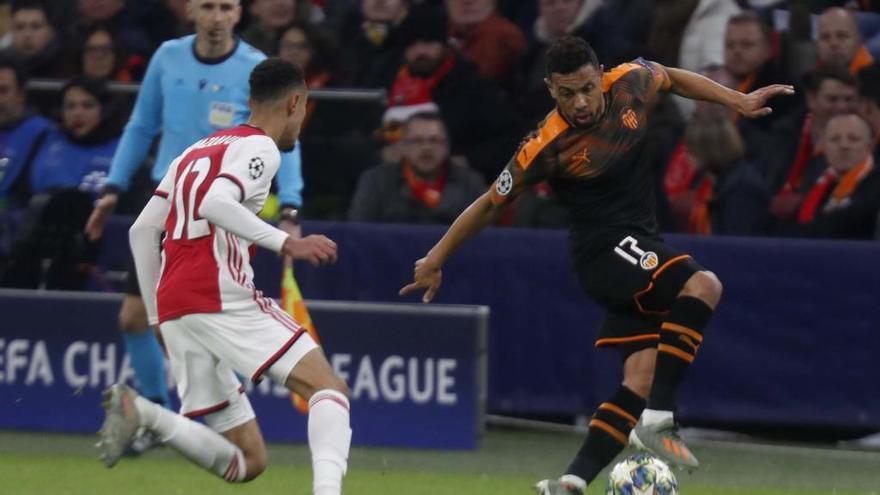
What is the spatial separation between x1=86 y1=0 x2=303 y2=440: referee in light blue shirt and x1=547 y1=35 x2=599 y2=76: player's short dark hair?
1.74 m

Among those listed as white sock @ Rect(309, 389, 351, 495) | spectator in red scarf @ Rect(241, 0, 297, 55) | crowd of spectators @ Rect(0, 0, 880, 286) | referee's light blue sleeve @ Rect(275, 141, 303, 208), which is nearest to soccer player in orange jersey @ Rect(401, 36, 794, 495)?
white sock @ Rect(309, 389, 351, 495)

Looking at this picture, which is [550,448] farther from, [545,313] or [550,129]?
[550,129]

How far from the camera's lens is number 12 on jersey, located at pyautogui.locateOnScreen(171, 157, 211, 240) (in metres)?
6.47

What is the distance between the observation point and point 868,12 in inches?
463

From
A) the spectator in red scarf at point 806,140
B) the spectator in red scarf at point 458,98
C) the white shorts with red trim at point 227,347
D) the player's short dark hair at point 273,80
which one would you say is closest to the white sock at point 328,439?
the white shorts with red trim at point 227,347

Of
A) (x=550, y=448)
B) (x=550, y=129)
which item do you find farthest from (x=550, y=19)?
(x=550, y=129)

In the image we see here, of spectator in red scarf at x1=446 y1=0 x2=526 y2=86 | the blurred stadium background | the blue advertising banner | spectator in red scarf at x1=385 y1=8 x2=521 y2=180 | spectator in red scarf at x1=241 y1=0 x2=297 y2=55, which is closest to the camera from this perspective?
the blurred stadium background

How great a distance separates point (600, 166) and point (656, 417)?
39.0 inches

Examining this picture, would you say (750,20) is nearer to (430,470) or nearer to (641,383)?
(430,470)

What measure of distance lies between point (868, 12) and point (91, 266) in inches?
202

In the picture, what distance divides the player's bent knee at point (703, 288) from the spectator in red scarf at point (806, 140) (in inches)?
128

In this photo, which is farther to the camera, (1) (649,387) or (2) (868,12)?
(2) (868,12)

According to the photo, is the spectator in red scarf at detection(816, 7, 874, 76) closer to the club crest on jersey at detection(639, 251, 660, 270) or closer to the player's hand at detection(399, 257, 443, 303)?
the club crest on jersey at detection(639, 251, 660, 270)

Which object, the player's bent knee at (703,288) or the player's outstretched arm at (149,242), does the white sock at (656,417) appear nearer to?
the player's bent knee at (703,288)
